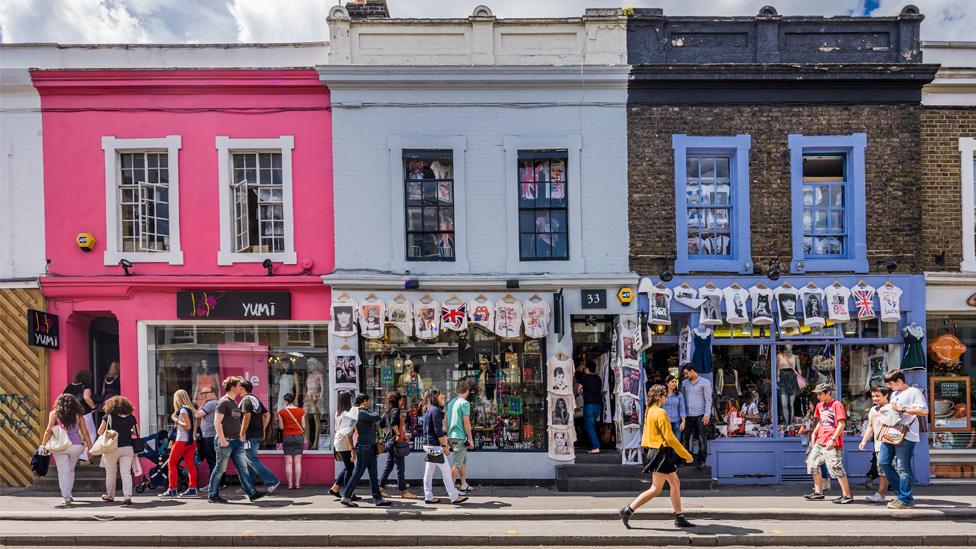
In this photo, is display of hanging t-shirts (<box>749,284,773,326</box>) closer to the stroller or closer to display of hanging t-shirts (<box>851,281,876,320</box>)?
display of hanging t-shirts (<box>851,281,876,320</box>)

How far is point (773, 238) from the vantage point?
41.2 feet

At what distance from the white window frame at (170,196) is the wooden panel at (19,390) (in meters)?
1.68

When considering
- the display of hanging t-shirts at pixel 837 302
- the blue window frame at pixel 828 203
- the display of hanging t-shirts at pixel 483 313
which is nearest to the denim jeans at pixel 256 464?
the display of hanging t-shirts at pixel 483 313

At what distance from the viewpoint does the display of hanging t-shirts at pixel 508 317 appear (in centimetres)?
1226

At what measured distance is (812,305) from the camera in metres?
12.3

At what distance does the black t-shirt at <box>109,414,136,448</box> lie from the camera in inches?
412

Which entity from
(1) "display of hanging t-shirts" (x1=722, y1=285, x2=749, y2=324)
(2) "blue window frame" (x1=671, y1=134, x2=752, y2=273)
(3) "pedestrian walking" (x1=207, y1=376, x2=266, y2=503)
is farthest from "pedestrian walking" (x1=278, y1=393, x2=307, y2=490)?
(1) "display of hanging t-shirts" (x1=722, y1=285, x2=749, y2=324)

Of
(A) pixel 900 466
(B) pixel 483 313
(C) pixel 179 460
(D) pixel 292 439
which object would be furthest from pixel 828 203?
(C) pixel 179 460

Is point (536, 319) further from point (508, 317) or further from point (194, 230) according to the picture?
point (194, 230)

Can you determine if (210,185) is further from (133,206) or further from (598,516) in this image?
(598,516)

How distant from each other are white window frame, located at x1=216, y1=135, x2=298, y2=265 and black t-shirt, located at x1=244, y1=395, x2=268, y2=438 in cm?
274

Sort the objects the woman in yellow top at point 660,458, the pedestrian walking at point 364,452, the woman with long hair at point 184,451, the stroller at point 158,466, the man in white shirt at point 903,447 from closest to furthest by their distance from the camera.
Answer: the woman in yellow top at point 660,458, the man in white shirt at point 903,447, the pedestrian walking at point 364,452, the woman with long hair at point 184,451, the stroller at point 158,466

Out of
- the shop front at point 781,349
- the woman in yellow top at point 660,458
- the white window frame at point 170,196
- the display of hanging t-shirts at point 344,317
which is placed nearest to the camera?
the woman in yellow top at point 660,458

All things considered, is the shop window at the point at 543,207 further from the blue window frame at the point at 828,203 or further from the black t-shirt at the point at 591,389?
the blue window frame at the point at 828,203
